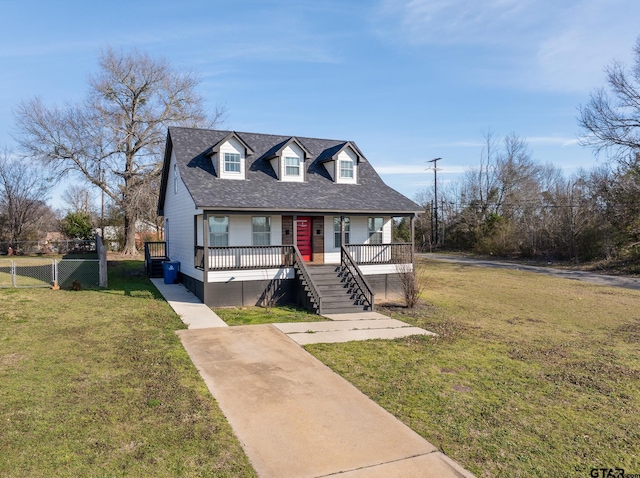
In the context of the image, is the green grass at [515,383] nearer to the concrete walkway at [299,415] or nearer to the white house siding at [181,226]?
the concrete walkway at [299,415]

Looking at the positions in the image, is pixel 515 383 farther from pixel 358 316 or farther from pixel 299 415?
pixel 358 316

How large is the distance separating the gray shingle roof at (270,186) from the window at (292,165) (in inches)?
20.7

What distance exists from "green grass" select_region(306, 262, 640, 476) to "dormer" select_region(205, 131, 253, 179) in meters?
8.22

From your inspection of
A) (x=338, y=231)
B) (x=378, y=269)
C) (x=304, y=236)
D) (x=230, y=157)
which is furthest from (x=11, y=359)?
(x=378, y=269)

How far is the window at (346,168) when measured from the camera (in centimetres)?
1833

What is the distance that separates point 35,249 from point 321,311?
29697 millimetres

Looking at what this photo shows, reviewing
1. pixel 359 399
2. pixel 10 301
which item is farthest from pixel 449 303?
pixel 10 301

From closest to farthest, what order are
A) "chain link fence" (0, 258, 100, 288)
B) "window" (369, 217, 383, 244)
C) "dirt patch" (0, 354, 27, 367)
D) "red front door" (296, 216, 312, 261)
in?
"dirt patch" (0, 354, 27, 367) < "chain link fence" (0, 258, 100, 288) < "red front door" (296, 216, 312, 261) < "window" (369, 217, 383, 244)

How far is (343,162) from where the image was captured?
60.1ft

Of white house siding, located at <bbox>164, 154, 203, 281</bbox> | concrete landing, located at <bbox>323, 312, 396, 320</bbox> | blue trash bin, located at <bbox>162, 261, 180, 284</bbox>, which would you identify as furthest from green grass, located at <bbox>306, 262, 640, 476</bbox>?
blue trash bin, located at <bbox>162, 261, 180, 284</bbox>

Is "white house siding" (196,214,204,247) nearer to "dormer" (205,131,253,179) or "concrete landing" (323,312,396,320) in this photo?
"dormer" (205,131,253,179)

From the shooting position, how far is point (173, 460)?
4.53 meters

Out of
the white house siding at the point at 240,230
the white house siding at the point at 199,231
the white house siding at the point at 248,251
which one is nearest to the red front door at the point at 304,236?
the white house siding at the point at 248,251

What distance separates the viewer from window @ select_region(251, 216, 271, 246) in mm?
16031
